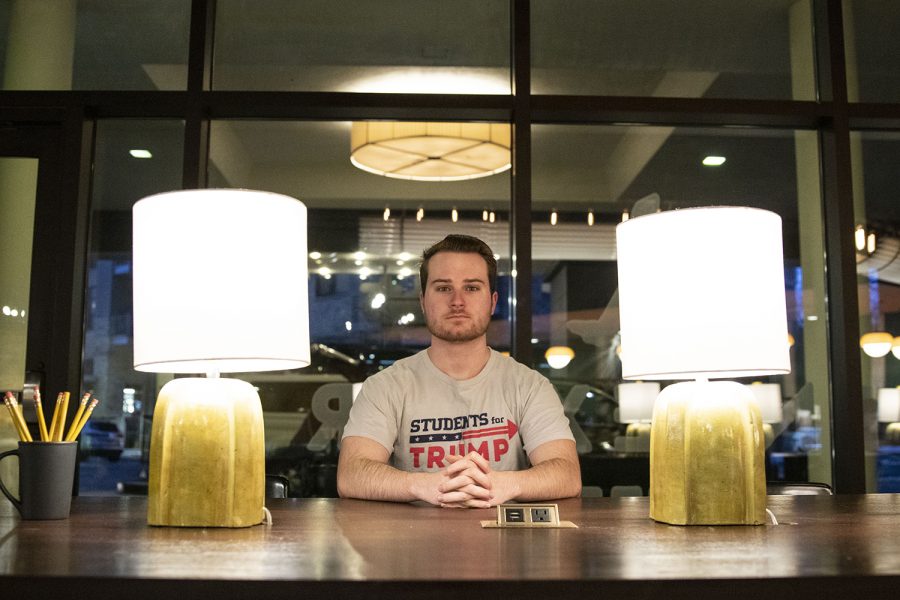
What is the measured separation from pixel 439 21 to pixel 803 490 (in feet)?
7.48

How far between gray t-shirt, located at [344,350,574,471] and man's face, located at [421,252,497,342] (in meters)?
0.14

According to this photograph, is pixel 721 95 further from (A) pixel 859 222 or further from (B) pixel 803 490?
(B) pixel 803 490

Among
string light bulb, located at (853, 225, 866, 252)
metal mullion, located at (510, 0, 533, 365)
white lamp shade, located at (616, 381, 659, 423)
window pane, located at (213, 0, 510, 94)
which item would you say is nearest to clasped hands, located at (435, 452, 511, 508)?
metal mullion, located at (510, 0, 533, 365)

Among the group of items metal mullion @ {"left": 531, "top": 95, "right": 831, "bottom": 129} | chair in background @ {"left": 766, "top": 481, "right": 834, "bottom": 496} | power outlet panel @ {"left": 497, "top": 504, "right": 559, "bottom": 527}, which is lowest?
chair in background @ {"left": 766, "top": 481, "right": 834, "bottom": 496}

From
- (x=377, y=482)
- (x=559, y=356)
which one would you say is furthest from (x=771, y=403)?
(x=377, y=482)

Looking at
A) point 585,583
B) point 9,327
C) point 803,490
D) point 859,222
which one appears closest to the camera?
point 585,583

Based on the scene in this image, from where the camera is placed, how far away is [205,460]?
4.34 feet

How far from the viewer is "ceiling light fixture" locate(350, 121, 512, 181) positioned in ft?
11.1

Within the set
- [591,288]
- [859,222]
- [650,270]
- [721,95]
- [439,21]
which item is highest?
[439,21]

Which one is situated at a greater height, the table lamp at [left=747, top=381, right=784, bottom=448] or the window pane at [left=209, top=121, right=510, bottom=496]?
the window pane at [left=209, top=121, right=510, bottom=496]

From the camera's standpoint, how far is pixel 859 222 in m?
3.47

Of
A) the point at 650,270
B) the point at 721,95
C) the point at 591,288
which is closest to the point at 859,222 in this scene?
the point at 721,95

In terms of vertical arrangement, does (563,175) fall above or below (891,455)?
above

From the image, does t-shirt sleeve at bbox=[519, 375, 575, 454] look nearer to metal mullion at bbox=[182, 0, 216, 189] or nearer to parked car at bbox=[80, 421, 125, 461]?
metal mullion at bbox=[182, 0, 216, 189]
